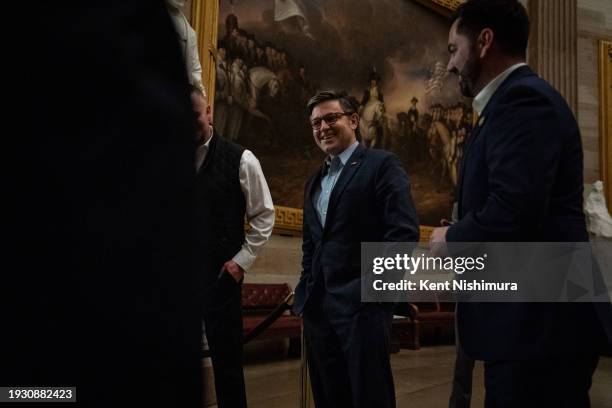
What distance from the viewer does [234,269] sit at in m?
3.03

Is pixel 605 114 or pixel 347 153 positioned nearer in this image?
pixel 347 153

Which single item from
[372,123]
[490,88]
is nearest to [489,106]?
[490,88]

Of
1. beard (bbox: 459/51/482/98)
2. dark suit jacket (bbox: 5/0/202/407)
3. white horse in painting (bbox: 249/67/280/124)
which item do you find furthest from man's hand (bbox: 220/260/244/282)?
white horse in painting (bbox: 249/67/280/124)

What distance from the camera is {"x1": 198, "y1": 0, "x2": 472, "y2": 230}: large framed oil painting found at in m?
8.23

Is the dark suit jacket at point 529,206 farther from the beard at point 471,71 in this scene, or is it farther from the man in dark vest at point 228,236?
the man in dark vest at point 228,236

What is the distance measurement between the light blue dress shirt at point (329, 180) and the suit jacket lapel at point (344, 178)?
0.04 metres

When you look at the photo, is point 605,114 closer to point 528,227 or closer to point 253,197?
point 253,197

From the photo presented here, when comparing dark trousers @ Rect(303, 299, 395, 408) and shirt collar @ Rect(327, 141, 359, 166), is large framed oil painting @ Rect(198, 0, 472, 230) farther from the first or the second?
dark trousers @ Rect(303, 299, 395, 408)

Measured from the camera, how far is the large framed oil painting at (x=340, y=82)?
823cm

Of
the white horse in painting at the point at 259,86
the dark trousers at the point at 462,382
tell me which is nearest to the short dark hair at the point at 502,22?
the dark trousers at the point at 462,382

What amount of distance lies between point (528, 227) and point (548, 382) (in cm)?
44

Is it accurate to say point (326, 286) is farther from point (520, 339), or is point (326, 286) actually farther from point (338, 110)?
point (520, 339)

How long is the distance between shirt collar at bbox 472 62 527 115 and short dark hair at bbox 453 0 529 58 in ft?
0.21

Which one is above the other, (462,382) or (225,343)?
(225,343)
